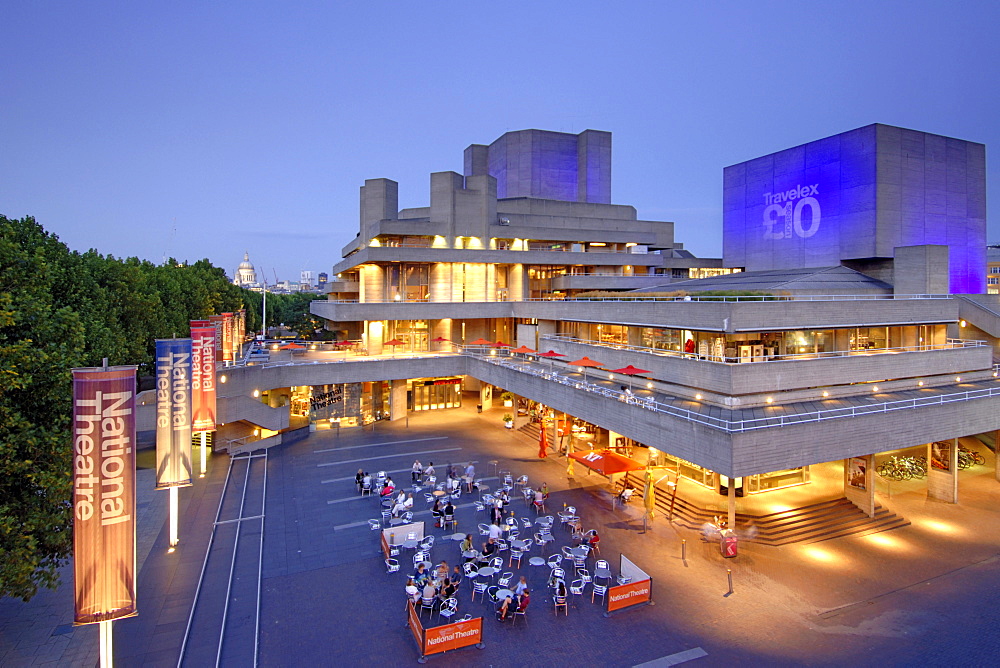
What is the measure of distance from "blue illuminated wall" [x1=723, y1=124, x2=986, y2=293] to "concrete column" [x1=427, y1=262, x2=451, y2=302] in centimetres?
3040

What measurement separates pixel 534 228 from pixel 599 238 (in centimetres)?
856

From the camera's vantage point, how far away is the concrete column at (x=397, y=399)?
146ft

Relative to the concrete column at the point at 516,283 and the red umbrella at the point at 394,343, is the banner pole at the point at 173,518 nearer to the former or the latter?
the red umbrella at the point at 394,343

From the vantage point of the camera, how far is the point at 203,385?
27.0 metres

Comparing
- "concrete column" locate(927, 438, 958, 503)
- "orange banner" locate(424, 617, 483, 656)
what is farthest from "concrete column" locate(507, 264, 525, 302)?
"orange banner" locate(424, 617, 483, 656)

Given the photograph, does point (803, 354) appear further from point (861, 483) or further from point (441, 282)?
point (441, 282)

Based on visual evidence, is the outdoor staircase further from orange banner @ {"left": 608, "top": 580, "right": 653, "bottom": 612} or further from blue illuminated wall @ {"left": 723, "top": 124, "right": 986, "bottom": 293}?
blue illuminated wall @ {"left": 723, "top": 124, "right": 986, "bottom": 293}

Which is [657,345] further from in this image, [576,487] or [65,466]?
[65,466]

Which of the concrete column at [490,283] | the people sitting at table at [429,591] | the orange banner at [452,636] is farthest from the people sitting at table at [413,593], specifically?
the concrete column at [490,283]

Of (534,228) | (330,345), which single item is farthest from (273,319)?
(534,228)

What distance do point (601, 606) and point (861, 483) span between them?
15027 mm

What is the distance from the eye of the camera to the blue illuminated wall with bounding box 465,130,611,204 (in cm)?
6869

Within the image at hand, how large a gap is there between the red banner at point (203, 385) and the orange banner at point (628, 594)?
2069cm

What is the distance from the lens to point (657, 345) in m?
32.4
